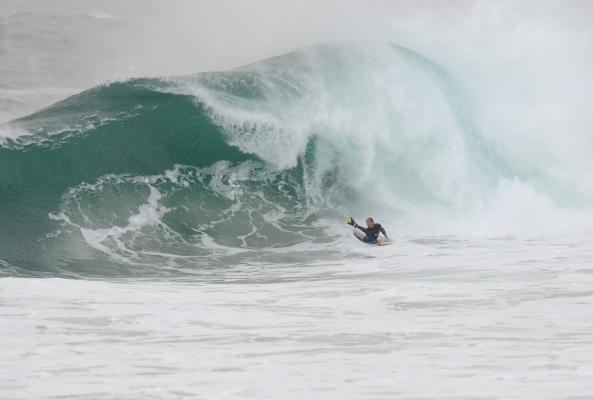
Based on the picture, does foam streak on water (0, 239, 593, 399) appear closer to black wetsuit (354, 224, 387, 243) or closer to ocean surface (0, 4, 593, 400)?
ocean surface (0, 4, 593, 400)

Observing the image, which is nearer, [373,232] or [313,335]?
[313,335]

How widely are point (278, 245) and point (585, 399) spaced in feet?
36.4

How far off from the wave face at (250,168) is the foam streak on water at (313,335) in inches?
136

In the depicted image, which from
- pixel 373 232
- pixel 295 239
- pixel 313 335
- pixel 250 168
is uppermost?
pixel 250 168

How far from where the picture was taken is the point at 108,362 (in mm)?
8102

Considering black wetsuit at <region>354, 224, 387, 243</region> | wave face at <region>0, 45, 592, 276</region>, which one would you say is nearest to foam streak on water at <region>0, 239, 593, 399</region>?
black wetsuit at <region>354, 224, 387, 243</region>

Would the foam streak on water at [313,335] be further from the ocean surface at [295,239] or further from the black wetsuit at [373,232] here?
the black wetsuit at [373,232]

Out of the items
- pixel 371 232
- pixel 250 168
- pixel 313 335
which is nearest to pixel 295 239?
pixel 371 232

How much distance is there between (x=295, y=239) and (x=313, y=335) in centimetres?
864

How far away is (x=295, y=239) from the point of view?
17922 millimetres

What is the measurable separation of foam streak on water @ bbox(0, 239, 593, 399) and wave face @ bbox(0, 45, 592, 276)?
136 inches

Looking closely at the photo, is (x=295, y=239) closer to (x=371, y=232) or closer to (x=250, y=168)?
(x=371, y=232)

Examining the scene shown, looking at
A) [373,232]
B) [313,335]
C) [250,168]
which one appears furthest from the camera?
[250,168]

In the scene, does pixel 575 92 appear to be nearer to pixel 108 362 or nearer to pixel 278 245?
pixel 278 245
